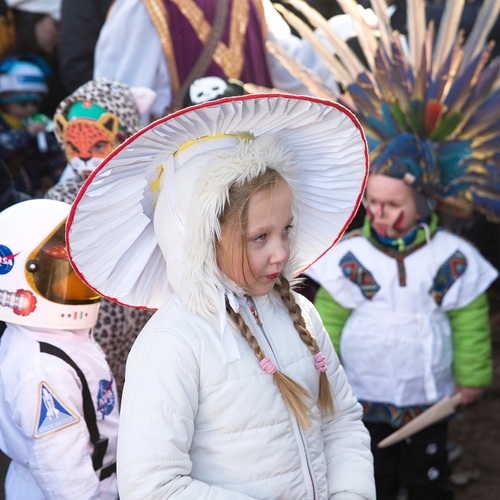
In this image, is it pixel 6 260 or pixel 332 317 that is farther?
pixel 332 317

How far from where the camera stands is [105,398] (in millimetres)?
2414

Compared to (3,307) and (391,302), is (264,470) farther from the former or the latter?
(391,302)

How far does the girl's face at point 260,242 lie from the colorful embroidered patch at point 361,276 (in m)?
1.42

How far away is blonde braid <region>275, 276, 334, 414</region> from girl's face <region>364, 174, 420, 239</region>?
4.38 feet

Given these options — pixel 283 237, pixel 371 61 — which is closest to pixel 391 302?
pixel 371 61

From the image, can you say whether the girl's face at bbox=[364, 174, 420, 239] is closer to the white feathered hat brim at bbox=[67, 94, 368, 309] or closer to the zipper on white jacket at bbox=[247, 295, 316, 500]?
the white feathered hat brim at bbox=[67, 94, 368, 309]

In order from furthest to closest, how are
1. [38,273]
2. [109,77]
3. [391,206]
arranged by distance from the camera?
[109,77] → [391,206] → [38,273]

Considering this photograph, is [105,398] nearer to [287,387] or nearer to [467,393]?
[287,387]

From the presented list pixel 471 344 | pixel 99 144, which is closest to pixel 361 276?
pixel 471 344

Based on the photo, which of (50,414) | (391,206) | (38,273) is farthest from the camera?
(391,206)

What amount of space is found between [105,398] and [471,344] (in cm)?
161

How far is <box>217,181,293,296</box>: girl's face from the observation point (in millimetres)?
1928

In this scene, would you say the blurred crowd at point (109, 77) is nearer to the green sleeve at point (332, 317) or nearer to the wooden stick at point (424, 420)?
the green sleeve at point (332, 317)

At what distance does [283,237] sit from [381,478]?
187cm
